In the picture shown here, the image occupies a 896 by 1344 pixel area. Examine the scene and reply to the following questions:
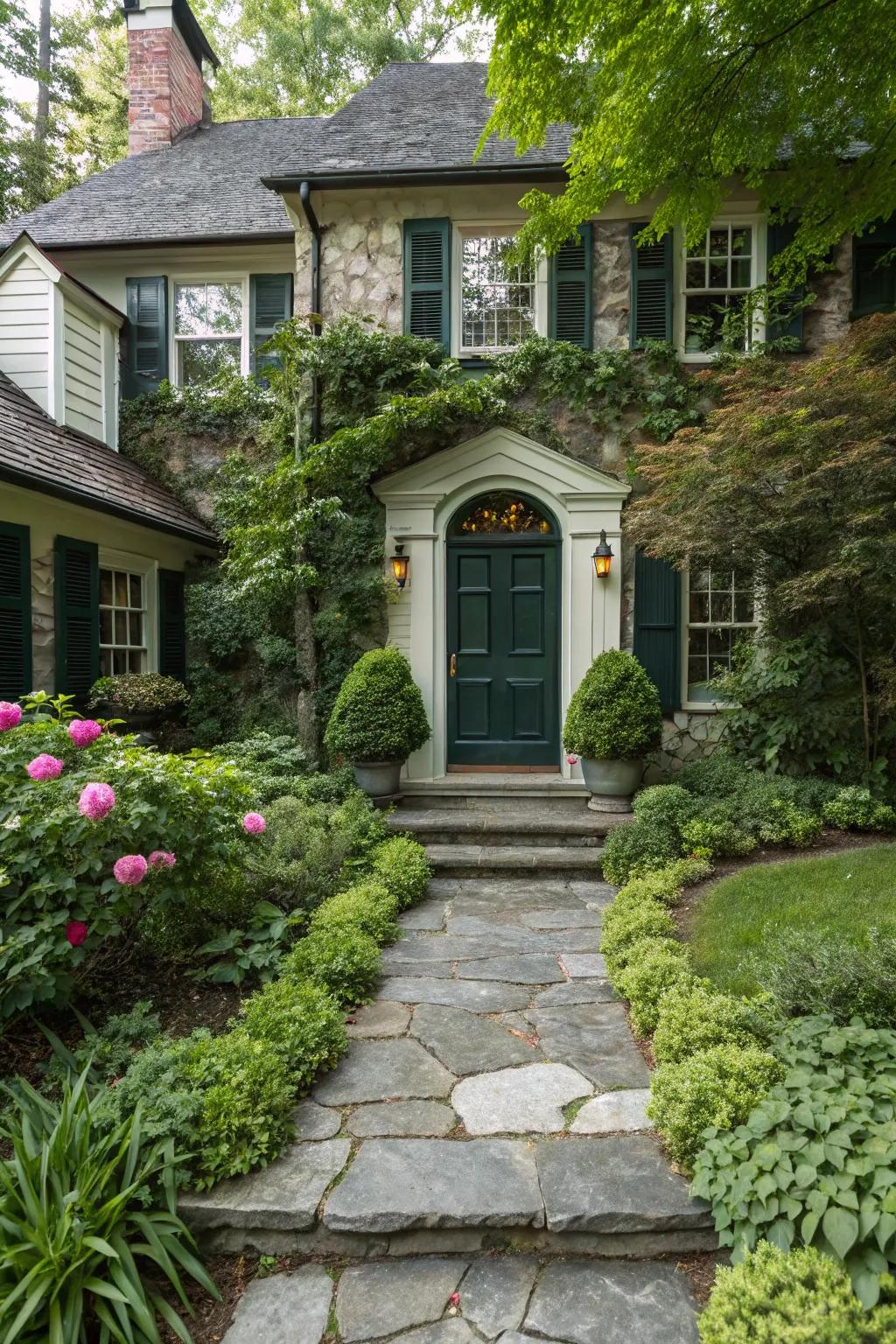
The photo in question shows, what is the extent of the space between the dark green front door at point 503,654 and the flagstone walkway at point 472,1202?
12.7 feet

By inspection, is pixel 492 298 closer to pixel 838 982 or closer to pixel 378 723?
pixel 378 723

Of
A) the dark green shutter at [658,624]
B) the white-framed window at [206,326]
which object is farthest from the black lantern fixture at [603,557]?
the white-framed window at [206,326]

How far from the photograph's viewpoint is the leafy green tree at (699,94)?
395cm

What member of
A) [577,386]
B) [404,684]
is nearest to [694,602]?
[577,386]

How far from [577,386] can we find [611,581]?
183cm

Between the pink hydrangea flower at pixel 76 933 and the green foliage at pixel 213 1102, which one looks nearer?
the green foliage at pixel 213 1102

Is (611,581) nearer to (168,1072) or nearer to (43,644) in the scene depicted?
(43,644)

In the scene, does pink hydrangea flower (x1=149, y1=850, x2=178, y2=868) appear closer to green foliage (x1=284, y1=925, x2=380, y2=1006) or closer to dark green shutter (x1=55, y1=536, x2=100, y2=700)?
green foliage (x1=284, y1=925, x2=380, y2=1006)

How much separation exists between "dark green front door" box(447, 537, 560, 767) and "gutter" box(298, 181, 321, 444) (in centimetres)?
177

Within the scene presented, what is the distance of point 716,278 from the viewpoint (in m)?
6.88

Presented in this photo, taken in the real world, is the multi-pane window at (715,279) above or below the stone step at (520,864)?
above

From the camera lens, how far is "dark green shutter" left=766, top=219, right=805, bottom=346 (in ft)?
21.5

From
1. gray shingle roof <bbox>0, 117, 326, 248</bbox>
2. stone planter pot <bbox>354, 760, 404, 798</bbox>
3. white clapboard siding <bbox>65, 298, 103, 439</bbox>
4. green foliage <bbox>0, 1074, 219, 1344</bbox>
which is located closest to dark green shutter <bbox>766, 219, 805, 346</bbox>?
gray shingle roof <bbox>0, 117, 326, 248</bbox>

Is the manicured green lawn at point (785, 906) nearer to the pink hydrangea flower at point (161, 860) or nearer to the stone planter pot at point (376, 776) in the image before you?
the pink hydrangea flower at point (161, 860)
